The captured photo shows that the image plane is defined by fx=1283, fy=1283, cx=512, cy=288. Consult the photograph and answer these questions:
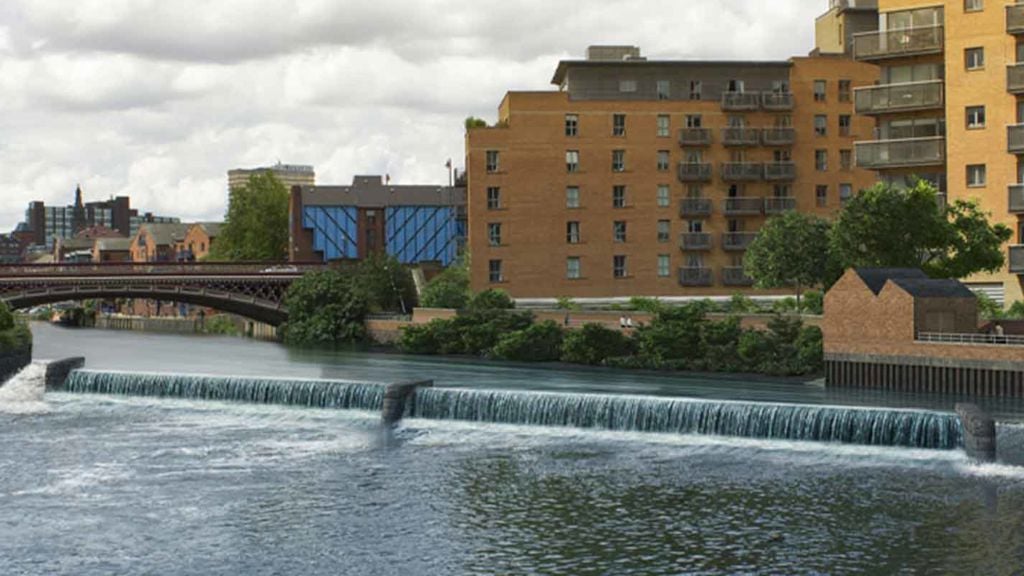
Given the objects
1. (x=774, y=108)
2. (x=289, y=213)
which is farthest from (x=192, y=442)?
(x=289, y=213)

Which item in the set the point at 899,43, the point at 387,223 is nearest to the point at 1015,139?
the point at 899,43

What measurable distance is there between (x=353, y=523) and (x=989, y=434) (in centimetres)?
2040

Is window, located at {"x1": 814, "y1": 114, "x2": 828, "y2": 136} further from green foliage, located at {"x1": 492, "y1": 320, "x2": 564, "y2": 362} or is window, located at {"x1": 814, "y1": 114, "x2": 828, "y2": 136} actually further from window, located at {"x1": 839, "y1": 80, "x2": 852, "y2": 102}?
green foliage, located at {"x1": 492, "y1": 320, "x2": 564, "y2": 362}

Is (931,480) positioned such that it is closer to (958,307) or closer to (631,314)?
(958,307)

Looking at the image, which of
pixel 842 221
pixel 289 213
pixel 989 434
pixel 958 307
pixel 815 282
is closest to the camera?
pixel 989 434

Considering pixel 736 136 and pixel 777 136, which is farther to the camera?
pixel 777 136

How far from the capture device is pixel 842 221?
62.9 metres

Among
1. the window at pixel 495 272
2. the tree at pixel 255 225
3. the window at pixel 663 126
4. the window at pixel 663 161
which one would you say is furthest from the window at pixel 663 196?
the tree at pixel 255 225

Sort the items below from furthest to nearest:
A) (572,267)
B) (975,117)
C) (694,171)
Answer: (694,171) → (572,267) → (975,117)

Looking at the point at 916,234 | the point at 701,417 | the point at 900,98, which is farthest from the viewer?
the point at 900,98

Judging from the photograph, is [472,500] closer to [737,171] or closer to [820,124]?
[737,171]

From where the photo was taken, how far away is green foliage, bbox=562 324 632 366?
240 feet

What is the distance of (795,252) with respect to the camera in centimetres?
7244

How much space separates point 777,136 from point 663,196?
9.46 metres
